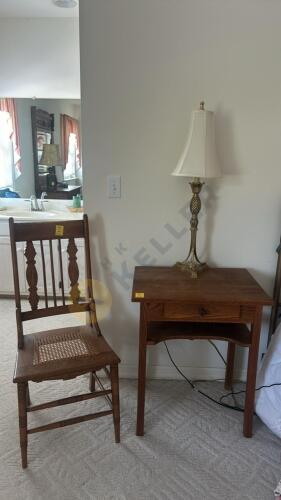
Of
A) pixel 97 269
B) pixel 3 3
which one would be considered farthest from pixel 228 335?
pixel 3 3

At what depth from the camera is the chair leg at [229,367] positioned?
6.32ft

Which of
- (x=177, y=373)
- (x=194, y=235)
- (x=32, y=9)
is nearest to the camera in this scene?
(x=194, y=235)

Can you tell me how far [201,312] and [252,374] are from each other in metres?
0.39

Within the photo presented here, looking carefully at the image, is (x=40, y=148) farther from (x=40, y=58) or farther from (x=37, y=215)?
(x=40, y=58)

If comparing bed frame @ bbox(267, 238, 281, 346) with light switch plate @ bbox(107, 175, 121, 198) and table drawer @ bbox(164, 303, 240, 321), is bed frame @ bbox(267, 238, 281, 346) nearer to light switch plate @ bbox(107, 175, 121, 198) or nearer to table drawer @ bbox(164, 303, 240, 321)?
table drawer @ bbox(164, 303, 240, 321)

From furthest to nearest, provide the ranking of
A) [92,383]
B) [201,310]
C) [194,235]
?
1. [92,383]
2. [194,235]
3. [201,310]

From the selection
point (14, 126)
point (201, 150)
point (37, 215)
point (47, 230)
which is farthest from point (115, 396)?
point (14, 126)

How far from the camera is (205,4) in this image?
5.20 feet

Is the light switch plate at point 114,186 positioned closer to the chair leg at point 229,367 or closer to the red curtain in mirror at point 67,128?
the chair leg at point 229,367

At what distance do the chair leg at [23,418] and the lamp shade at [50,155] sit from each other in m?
2.26

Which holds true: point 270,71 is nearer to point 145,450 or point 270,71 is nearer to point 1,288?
point 145,450

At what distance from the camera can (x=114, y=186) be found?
1787 mm

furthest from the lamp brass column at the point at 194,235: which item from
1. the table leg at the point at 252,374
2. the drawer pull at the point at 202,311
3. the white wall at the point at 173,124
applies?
the table leg at the point at 252,374

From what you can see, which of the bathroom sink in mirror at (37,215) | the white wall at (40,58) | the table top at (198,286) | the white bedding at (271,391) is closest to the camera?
the table top at (198,286)
